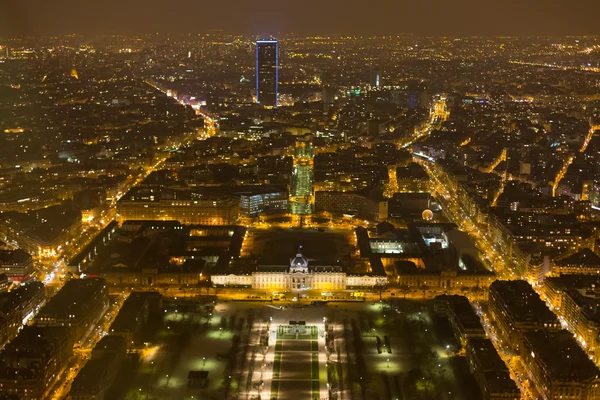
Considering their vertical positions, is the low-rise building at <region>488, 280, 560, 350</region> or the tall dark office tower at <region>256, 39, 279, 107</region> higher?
the low-rise building at <region>488, 280, 560, 350</region>

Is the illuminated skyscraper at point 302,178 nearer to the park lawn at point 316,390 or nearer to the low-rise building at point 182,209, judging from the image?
the low-rise building at point 182,209

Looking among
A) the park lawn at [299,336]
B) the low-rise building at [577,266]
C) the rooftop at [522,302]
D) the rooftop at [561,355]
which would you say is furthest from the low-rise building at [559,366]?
the low-rise building at [577,266]

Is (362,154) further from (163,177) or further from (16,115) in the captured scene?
(16,115)

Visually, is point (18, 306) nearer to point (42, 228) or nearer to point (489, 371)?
point (42, 228)

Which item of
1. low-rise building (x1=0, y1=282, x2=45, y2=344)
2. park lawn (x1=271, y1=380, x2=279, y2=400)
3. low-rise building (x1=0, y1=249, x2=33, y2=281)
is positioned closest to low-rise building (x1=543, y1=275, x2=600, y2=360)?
park lawn (x1=271, y1=380, x2=279, y2=400)

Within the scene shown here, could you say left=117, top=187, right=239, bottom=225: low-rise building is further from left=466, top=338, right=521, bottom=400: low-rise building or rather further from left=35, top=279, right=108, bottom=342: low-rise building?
left=466, top=338, right=521, bottom=400: low-rise building

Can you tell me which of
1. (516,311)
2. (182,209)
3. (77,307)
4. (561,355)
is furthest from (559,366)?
(182,209)

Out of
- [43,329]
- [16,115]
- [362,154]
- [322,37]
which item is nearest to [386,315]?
[43,329]
